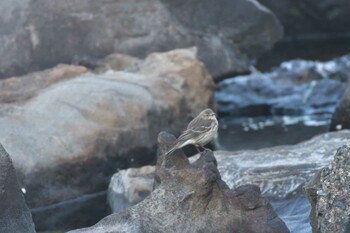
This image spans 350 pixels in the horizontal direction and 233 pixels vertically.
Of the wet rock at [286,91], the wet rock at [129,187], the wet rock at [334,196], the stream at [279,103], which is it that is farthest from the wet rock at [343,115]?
the wet rock at [334,196]

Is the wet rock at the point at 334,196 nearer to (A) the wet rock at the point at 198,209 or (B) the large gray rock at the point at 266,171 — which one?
(A) the wet rock at the point at 198,209

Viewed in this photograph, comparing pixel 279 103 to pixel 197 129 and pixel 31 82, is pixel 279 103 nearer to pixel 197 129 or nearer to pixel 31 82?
pixel 31 82

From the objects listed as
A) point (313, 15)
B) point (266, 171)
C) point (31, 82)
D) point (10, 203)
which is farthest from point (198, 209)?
point (313, 15)

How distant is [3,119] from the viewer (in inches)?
452

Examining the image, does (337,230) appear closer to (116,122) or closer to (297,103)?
(116,122)

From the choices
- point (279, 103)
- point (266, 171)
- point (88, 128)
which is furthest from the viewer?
point (279, 103)

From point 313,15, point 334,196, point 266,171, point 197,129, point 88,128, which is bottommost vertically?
point 313,15

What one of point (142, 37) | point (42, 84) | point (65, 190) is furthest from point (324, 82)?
point (65, 190)

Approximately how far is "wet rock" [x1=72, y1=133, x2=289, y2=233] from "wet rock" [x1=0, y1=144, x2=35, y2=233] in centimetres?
53

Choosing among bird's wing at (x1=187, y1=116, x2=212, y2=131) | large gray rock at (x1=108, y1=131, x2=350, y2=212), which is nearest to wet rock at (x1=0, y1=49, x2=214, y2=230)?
large gray rock at (x1=108, y1=131, x2=350, y2=212)

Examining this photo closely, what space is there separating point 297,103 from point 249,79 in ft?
4.64

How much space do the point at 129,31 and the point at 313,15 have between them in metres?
7.37

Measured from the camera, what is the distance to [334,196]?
6.95 m

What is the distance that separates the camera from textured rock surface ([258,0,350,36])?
21.1 m
